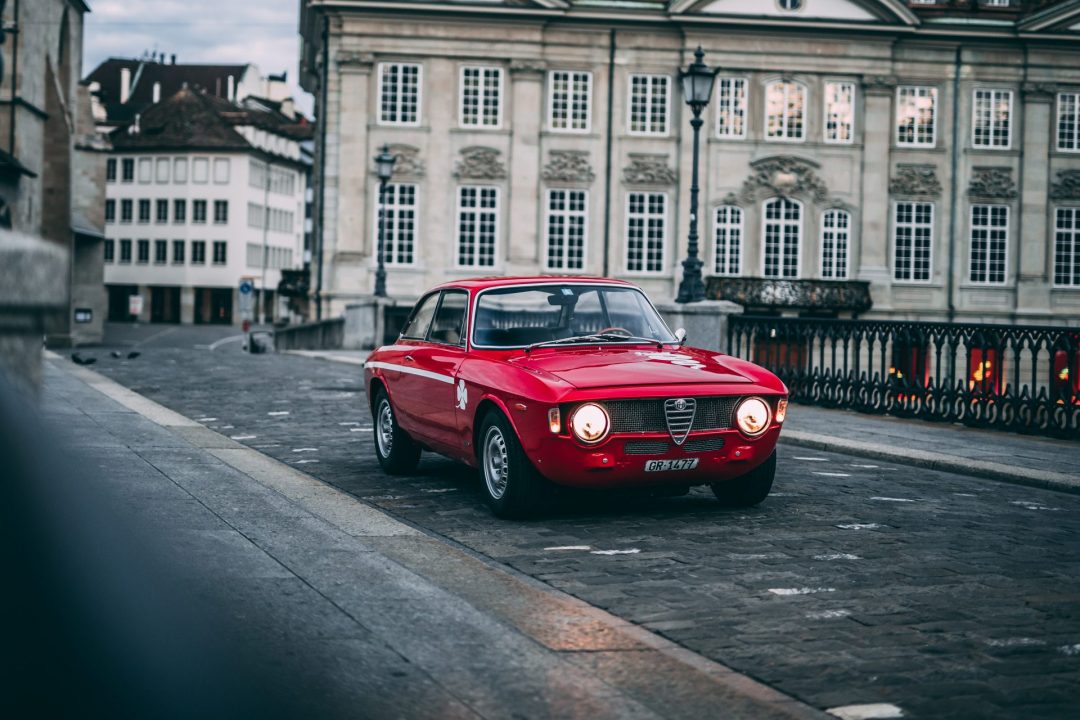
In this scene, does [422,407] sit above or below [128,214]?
below

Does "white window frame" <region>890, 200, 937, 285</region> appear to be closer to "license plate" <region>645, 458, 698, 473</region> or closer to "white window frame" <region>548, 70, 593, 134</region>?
"white window frame" <region>548, 70, 593, 134</region>

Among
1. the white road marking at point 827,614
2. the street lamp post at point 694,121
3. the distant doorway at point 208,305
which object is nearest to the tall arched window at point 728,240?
the street lamp post at point 694,121

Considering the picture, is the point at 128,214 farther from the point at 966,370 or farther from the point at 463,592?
the point at 463,592

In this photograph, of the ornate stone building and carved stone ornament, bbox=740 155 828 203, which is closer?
the ornate stone building

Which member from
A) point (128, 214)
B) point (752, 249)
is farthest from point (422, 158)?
point (128, 214)

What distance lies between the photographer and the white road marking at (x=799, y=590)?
21.7 feet

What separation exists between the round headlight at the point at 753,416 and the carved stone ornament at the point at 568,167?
142 feet

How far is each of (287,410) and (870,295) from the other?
38.3 m

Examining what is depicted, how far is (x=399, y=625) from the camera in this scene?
585 cm

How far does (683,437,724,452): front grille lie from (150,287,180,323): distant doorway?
320ft

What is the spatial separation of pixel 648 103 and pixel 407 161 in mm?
9109

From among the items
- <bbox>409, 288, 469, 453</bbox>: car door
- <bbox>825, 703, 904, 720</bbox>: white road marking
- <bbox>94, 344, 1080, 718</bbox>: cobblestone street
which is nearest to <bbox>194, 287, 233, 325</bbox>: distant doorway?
<bbox>94, 344, 1080, 718</bbox>: cobblestone street

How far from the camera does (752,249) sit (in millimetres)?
53156

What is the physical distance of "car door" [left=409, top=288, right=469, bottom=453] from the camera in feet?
31.6
